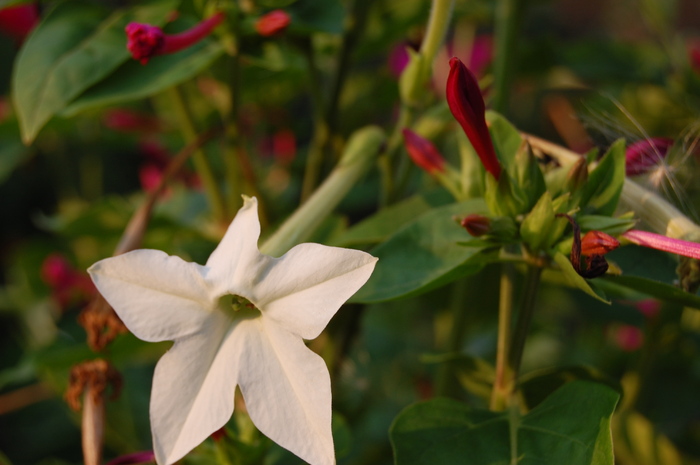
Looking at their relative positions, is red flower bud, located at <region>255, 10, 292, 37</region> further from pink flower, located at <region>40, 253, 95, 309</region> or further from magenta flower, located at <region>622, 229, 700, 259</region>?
pink flower, located at <region>40, 253, 95, 309</region>

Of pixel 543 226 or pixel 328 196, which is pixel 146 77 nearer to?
pixel 328 196

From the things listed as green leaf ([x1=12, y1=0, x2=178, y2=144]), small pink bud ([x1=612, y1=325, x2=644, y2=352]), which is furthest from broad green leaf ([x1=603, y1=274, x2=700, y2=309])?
small pink bud ([x1=612, y1=325, x2=644, y2=352])

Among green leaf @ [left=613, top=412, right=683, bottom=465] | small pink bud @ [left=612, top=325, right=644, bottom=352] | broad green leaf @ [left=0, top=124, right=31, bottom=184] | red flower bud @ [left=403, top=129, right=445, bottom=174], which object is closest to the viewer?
red flower bud @ [left=403, top=129, right=445, bottom=174]

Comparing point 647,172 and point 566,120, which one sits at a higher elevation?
point 647,172

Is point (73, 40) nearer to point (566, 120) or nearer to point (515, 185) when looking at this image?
point (515, 185)

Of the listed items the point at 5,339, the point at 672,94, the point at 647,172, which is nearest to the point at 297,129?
the point at 672,94

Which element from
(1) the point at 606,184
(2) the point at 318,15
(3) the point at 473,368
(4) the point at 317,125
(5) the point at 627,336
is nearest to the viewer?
(1) the point at 606,184

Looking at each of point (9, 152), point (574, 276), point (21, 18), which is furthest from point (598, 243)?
point (9, 152)
